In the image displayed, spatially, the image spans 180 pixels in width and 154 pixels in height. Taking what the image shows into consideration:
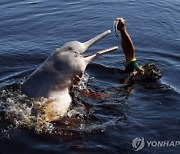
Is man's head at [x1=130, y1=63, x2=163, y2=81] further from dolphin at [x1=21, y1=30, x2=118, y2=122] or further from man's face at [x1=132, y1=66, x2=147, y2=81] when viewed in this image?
dolphin at [x1=21, y1=30, x2=118, y2=122]

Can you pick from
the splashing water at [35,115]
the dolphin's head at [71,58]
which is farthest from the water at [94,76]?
the dolphin's head at [71,58]

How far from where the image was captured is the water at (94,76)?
689 cm

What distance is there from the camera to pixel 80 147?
662 cm

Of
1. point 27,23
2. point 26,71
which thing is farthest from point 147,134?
point 27,23

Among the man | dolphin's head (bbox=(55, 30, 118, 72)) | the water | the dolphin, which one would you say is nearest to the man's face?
the man

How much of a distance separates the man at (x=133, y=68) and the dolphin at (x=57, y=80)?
1509mm

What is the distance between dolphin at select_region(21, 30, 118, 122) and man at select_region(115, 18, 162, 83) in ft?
4.95

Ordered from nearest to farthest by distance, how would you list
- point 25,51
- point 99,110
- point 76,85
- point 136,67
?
point 99,110 < point 76,85 < point 136,67 < point 25,51

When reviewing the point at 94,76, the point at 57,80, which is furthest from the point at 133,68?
the point at 57,80

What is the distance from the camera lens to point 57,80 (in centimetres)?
793

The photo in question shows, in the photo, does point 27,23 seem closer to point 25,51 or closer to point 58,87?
point 25,51

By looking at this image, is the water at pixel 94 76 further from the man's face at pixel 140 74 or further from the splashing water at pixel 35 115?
the man's face at pixel 140 74

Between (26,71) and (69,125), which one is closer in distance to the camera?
(69,125)

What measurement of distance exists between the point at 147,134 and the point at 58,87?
1.94m
